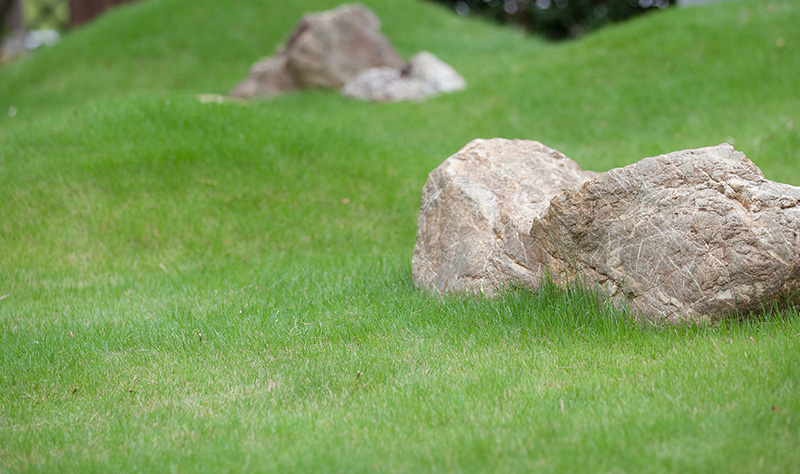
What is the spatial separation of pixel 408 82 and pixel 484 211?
7.60 metres

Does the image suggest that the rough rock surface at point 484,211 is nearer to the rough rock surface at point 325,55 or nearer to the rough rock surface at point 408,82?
the rough rock surface at point 408,82

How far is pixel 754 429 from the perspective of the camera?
294 cm

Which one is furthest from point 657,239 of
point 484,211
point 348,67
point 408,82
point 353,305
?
point 348,67

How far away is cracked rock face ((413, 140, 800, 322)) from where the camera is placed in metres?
3.80

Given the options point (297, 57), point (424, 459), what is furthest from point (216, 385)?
point (297, 57)

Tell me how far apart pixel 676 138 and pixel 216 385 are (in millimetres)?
7251

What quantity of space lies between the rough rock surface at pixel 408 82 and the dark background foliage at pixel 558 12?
669cm

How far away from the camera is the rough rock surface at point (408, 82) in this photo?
11.8 metres

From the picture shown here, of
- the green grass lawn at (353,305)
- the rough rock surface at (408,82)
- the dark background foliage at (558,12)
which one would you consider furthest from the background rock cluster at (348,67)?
the dark background foliage at (558,12)

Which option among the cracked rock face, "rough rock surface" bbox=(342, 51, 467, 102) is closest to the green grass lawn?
the cracked rock face

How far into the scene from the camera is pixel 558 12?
696 inches

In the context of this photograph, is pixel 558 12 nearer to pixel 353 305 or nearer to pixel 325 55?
pixel 325 55

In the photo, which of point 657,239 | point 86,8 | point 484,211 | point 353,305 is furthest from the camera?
point 86,8

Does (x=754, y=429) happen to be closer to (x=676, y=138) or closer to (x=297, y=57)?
(x=676, y=138)
